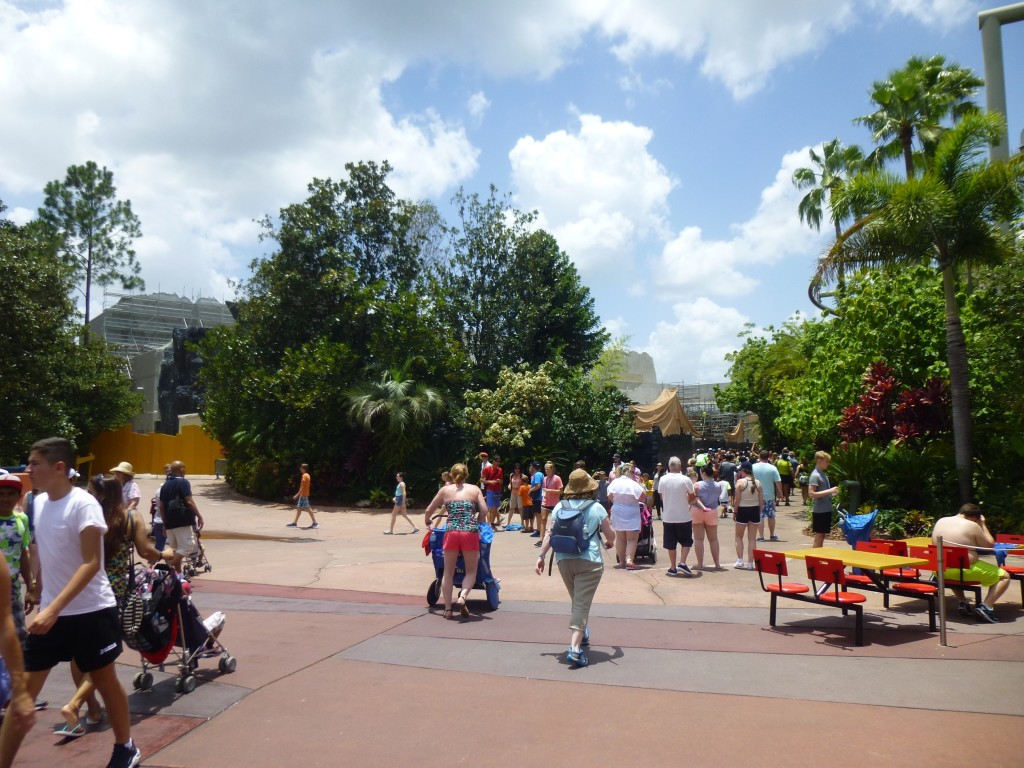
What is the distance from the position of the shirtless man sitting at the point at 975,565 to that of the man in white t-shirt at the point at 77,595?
24.2ft

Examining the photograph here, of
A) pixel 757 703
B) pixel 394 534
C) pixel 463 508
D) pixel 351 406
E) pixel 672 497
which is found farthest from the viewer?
pixel 351 406

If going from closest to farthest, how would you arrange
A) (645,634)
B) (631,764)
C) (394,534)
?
(631,764)
(645,634)
(394,534)

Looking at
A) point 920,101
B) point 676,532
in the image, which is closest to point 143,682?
point 676,532

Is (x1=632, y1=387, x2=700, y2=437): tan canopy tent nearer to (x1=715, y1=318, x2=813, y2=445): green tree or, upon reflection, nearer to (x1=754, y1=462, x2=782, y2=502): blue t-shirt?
(x1=715, y1=318, x2=813, y2=445): green tree

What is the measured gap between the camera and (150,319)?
5516cm

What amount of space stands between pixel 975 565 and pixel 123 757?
26.4 feet

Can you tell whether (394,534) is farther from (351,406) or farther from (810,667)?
(810,667)

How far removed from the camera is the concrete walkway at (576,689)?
486 centimetres

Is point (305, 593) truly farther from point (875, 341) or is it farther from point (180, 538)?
point (875, 341)

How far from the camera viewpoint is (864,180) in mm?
14984

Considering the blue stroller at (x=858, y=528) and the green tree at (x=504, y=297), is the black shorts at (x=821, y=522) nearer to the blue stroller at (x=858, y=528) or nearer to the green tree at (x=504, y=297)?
the blue stroller at (x=858, y=528)

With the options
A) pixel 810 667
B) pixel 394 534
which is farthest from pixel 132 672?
pixel 394 534

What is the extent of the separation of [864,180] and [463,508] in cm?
1090

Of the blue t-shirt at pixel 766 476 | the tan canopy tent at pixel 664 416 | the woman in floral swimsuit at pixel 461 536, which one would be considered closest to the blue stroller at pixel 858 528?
the blue t-shirt at pixel 766 476
